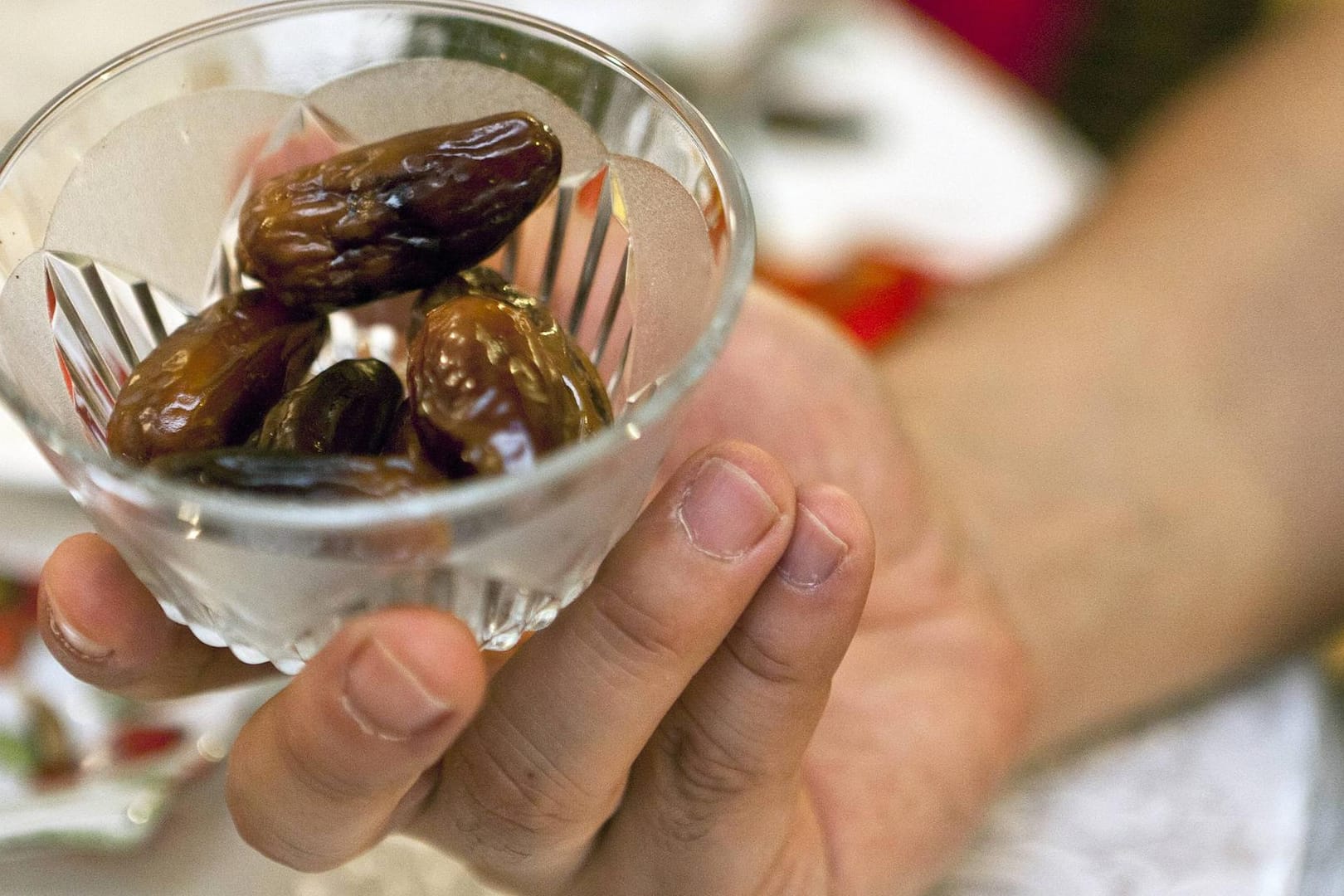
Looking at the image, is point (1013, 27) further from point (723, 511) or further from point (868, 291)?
point (723, 511)

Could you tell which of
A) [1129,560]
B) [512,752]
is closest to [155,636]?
[512,752]

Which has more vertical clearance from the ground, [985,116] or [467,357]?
[467,357]

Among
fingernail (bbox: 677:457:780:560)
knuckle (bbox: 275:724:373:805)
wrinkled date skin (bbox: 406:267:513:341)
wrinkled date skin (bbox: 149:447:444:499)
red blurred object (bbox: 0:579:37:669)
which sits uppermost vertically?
wrinkled date skin (bbox: 149:447:444:499)

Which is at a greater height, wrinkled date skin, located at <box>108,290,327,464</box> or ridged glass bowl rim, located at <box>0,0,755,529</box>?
ridged glass bowl rim, located at <box>0,0,755,529</box>

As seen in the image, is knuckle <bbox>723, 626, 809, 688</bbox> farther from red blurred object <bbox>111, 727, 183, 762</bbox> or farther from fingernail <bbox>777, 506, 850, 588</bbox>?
red blurred object <bbox>111, 727, 183, 762</bbox>

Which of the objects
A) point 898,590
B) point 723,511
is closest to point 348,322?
point 723,511

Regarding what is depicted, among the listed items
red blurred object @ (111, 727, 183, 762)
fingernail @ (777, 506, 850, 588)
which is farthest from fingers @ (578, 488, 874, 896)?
red blurred object @ (111, 727, 183, 762)

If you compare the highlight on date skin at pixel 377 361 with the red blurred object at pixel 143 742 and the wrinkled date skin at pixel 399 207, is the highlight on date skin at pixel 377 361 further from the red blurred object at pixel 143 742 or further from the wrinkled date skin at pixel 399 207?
the red blurred object at pixel 143 742

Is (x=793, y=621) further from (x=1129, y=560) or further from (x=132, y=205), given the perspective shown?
(x=1129, y=560)
